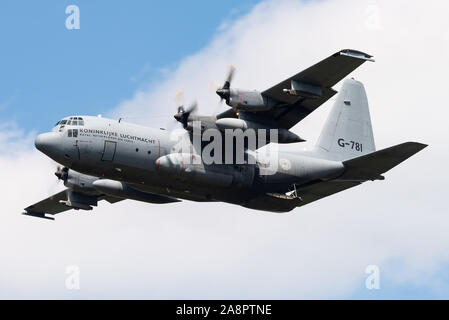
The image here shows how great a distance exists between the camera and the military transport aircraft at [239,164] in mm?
31250

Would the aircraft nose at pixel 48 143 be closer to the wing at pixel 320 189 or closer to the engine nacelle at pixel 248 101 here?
the engine nacelle at pixel 248 101

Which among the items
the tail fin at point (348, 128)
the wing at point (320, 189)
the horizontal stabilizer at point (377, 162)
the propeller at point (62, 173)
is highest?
the tail fin at point (348, 128)

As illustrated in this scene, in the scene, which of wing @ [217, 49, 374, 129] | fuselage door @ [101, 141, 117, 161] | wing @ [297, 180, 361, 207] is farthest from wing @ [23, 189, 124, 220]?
wing @ [297, 180, 361, 207]

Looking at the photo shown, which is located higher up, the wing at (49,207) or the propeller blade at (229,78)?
the propeller blade at (229,78)

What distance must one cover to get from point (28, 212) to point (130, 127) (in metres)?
12.3

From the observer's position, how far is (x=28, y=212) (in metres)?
41.8

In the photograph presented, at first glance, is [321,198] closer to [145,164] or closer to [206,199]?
[206,199]

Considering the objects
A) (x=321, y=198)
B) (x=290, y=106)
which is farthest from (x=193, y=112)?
(x=321, y=198)

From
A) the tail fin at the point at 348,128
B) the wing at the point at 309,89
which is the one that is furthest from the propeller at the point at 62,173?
the tail fin at the point at 348,128

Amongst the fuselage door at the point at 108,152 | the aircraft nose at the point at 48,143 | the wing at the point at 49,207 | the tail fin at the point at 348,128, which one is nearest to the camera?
the aircraft nose at the point at 48,143

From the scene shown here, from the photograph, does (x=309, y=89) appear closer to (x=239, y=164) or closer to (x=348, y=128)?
(x=239, y=164)

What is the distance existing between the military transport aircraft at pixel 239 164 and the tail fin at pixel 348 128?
0.19ft

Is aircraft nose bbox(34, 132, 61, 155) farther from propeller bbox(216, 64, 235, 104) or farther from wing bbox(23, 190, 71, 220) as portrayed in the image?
wing bbox(23, 190, 71, 220)

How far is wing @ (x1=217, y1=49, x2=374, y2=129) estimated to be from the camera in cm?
3086
